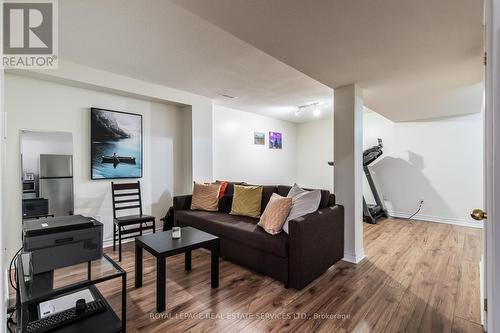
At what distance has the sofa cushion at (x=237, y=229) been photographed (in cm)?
231

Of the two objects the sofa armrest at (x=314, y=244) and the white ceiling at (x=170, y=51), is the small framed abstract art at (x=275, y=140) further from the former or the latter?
the sofa armrest at (x=314, y=244)

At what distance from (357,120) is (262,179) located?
3.24 meters

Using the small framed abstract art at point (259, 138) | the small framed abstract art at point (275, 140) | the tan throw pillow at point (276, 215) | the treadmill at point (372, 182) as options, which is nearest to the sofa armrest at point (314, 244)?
the tan throw pillow at point (276, 215)

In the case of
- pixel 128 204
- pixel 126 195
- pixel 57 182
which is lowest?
pixel 128 204

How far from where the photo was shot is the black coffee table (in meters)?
1.94

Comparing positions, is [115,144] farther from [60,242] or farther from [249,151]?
[249,151]

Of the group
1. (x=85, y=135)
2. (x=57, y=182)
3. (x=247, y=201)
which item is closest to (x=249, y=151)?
(x=247, y=201)

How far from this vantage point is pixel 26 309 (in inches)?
53.4

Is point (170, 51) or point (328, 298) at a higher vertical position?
point (170, 51)

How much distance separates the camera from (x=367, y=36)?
1795 mm

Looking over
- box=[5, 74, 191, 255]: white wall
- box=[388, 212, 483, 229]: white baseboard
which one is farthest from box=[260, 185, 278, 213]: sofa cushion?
box=[388, 212, 483, 229]: white baseboard

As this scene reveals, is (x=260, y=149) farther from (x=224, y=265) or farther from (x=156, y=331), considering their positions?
(x=156, y=331)

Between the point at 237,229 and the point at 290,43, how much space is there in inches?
73.8

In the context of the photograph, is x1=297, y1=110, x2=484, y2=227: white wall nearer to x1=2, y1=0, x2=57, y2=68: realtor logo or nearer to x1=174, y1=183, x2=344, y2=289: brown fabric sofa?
x1=174, y1=183, x2=344, y2=289: brown fabric sofa
